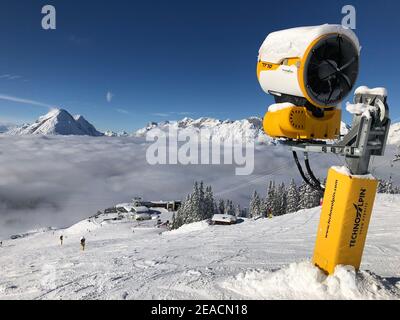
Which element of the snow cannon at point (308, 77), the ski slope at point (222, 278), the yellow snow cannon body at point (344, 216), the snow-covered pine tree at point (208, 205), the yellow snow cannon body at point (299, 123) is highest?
the snow cannon at point (308, 77)

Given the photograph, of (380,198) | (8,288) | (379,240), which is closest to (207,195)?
(380,198)

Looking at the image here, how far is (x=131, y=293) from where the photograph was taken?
718cm

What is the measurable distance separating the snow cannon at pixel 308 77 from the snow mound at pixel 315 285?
7.93 feet

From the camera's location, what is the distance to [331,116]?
6328 mm

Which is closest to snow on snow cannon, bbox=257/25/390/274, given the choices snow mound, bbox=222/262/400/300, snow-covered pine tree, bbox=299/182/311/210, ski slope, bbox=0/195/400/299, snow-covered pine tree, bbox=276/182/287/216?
snow mound, bbox=222/262/400/300

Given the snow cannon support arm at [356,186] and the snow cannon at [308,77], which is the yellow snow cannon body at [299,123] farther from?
the snow cannon support arm at [356,186]

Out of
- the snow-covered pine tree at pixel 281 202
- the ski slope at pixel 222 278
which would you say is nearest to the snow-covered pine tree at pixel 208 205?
the snow-covered pine tree at pixel 281 202

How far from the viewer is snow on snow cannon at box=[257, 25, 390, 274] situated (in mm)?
5539

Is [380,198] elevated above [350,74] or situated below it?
below

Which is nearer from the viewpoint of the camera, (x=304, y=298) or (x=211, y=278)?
(x=304, y=298)

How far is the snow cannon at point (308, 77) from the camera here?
18.4ft

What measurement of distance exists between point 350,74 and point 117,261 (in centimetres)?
1007
